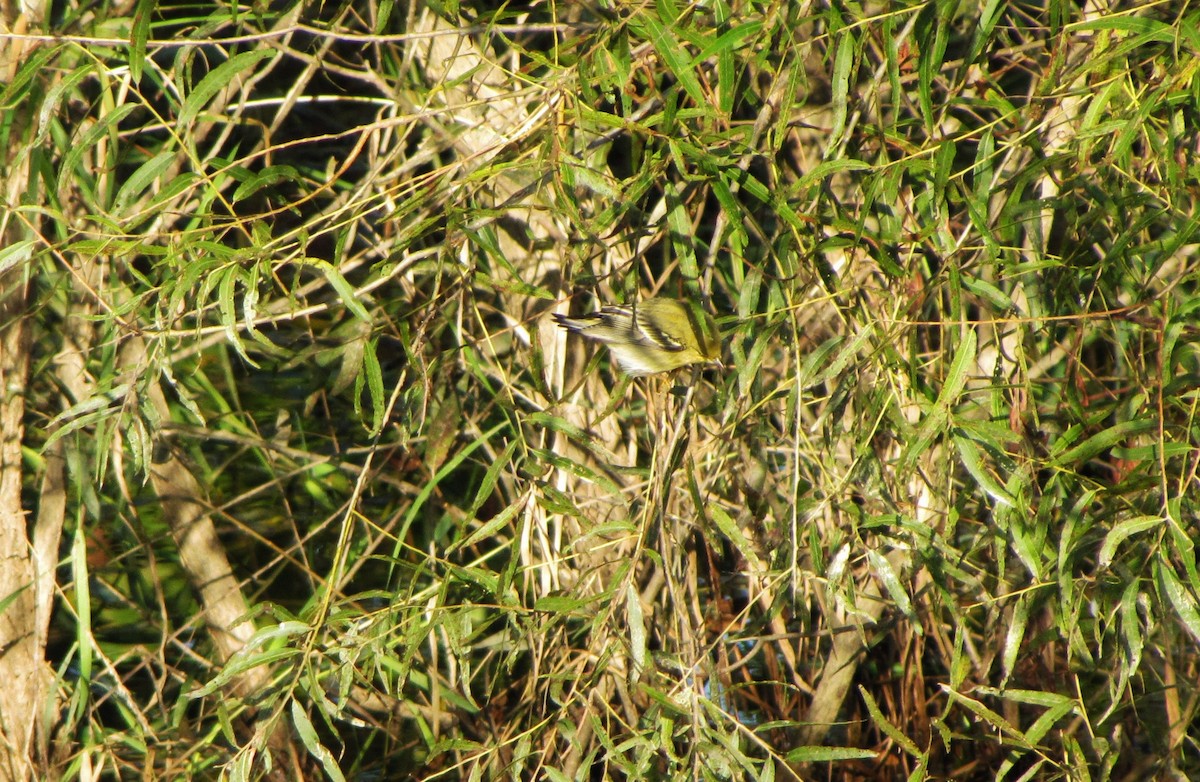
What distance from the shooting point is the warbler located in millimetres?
2244

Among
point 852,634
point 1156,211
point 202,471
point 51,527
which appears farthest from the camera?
point 202,471

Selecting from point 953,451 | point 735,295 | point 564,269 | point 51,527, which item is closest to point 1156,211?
point 953,451

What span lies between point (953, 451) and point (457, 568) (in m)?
0.87

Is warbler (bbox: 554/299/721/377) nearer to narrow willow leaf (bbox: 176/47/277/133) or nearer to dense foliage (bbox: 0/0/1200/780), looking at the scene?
dense foliage (bbox: 0/0/1200/780)

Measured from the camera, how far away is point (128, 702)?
7.90ft

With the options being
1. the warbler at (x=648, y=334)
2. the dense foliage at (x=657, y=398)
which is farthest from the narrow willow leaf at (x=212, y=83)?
the warbler at (x=648, y=334)

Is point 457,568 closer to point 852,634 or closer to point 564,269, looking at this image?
point 564,269

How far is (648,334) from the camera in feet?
7.43

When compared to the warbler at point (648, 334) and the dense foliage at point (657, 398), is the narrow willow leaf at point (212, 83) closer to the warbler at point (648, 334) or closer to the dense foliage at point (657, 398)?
the dense foliage at point (657, 398)

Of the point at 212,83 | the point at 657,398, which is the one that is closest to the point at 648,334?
the point at 657,398

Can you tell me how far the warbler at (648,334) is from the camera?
7.36ft

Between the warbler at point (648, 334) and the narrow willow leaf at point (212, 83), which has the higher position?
the narrow willow leaf at point (212, 83)

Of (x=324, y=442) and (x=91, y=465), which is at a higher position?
(x=91, y=465)

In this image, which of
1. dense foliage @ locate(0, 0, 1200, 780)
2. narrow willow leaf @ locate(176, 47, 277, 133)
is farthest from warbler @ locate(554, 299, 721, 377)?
narrow willow leaf @ locate(176, 47, 277, 133)
